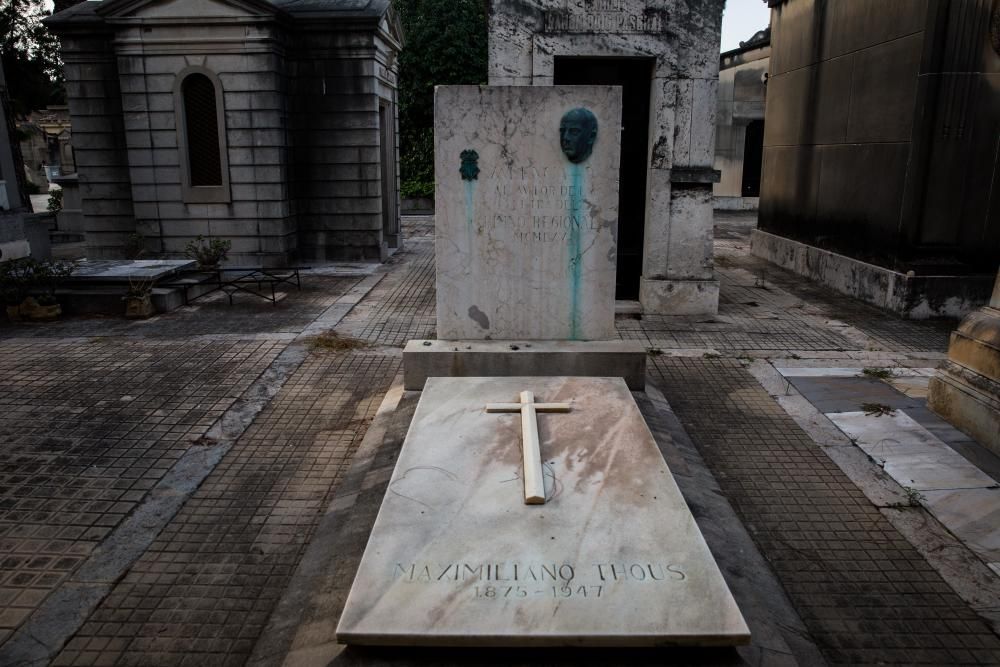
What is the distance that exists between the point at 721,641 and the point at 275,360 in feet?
20.0

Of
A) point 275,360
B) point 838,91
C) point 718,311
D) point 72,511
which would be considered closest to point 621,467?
point 72,511

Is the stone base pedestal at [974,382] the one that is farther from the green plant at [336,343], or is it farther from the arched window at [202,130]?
the arched window at [202,130]

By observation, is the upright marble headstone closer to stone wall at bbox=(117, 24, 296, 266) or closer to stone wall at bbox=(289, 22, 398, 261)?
stone wall at bbox=(117, 24, 296, 266)

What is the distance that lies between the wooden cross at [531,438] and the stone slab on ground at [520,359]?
90 centimetres

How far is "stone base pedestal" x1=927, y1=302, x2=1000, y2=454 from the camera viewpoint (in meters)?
5.64

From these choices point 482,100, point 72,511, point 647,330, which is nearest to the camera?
point 72,511

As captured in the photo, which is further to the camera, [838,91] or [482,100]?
[838,91]

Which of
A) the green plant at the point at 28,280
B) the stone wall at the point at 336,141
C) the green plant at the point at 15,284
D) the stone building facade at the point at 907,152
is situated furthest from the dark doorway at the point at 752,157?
the green plant at the point at 15,284

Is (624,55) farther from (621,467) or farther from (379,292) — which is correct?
(621,467)

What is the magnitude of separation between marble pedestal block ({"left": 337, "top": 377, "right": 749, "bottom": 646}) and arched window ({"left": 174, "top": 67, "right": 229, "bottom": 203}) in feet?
35.9

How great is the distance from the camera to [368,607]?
2902mm

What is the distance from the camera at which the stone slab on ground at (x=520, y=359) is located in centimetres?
574

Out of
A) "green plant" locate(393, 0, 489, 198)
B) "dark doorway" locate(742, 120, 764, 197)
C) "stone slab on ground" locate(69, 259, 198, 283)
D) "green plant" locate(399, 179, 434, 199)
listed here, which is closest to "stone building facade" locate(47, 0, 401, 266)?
"stone slab on ground" locate(69, 259, 198, 283)

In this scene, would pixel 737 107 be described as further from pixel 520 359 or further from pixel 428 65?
pixel 520 359
